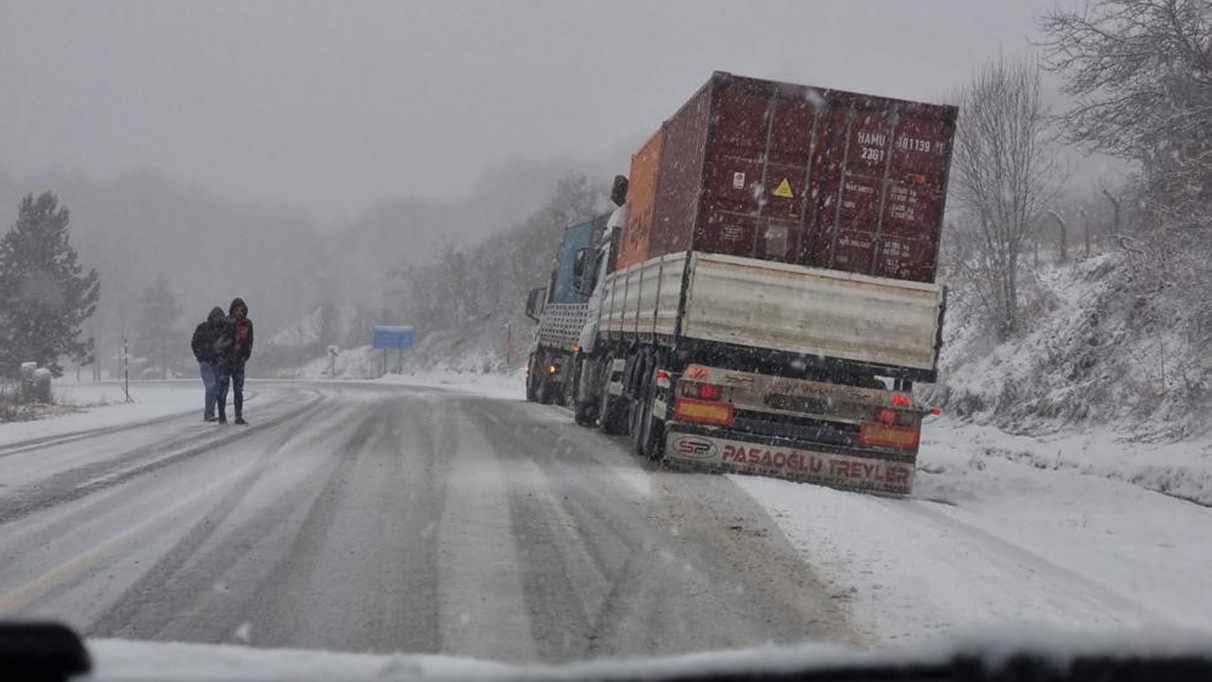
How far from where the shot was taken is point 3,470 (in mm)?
9078

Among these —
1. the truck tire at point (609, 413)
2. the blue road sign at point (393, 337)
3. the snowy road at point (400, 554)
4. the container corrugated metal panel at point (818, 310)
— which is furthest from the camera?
the blue road sign at point (393, 337)

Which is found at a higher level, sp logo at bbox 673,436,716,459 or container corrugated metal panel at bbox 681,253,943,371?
container corrugated metal panel at bbox 681,253,943,371

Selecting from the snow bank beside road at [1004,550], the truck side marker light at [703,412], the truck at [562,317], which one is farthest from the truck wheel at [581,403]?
the truck side marker light at [703,412]

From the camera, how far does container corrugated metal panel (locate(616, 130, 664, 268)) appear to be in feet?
45.3

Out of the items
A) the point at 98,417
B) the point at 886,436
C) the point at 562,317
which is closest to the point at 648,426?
the point at 886,436

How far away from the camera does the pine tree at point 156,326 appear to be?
128 metres

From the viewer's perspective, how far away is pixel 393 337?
67375mm

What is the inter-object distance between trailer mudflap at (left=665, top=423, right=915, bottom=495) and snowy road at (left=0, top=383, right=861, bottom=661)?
51 centimetres

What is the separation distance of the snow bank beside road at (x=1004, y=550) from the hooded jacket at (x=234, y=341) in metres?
8.29

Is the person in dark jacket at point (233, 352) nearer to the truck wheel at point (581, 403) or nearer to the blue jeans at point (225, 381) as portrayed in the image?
the blue jeans at point (225, 381)

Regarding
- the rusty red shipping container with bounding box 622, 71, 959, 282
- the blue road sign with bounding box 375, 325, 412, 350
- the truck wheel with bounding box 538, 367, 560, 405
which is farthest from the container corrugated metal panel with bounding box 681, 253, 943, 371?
the blue road sign with bounding box 375, 325, 412, 350

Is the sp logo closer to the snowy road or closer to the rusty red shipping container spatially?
the snowy road

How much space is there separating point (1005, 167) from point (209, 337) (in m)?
15.1

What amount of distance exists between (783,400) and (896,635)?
226 inches
